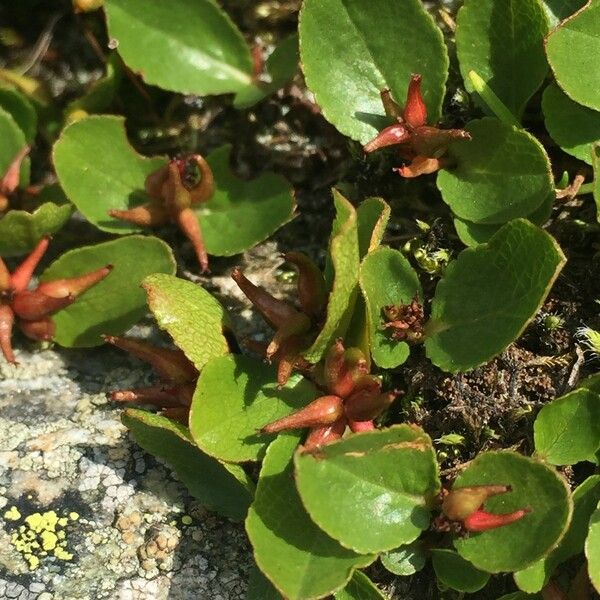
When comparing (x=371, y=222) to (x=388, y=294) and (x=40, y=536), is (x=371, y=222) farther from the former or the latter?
(x=40, y=536)

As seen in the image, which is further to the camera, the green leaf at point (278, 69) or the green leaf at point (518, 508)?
the green leaf at point (278, 69)

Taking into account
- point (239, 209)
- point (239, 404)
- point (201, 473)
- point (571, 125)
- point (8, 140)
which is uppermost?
point (571, 125)

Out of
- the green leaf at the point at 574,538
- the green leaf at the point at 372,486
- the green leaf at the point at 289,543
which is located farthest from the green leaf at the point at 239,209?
the green leaf at the point at 574,538

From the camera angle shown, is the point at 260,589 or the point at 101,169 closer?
the point at 260,589

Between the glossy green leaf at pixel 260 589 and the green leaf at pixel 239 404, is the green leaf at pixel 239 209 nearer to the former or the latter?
the green leaf at pixel 239 404

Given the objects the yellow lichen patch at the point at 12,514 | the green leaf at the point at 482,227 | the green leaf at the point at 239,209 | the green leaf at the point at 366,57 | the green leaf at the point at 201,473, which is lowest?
the yellow lichen patch at the point at 12,514

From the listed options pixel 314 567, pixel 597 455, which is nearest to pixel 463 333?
pixel 597 455

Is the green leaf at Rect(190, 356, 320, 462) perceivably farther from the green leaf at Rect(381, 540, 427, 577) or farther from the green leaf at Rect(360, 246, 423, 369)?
the green leaf at Rect(381, 540, 427, 577)

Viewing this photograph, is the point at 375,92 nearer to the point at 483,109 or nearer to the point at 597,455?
the point at 483,109

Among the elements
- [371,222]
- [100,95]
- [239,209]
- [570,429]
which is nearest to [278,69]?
[239,209]
